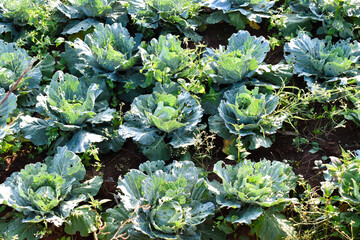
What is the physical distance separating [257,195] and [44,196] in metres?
1.66

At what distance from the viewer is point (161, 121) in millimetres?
3598

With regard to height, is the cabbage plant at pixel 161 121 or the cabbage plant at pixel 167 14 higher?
the cabbage plant at pixel 167 14

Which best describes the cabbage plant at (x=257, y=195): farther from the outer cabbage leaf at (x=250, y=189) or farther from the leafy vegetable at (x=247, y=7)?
the leafy vegetable at (x=247, y=7)

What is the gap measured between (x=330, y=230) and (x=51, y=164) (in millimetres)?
2411

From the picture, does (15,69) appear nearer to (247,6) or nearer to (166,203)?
(166,203)

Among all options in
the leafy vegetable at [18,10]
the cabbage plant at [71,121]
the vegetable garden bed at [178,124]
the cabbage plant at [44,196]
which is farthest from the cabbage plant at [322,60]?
the leafy vegetable at [18,10]

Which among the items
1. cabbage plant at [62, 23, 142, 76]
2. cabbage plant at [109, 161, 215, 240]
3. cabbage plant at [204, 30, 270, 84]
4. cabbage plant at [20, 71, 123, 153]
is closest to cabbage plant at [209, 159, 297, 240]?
cabbage plant at [109, 161, 215, 240]

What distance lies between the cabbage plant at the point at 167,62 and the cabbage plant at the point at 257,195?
4.08 ft

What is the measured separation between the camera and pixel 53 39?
195 inches

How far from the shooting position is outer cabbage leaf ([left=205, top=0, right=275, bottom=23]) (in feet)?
15.8

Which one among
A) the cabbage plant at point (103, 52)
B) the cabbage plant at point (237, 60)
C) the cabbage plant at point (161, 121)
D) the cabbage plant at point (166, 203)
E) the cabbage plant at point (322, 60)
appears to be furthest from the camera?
the cabbage plant at point (103, 52)

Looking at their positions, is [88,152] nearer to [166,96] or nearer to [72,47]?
[166,96]

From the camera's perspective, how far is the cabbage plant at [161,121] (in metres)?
3.66

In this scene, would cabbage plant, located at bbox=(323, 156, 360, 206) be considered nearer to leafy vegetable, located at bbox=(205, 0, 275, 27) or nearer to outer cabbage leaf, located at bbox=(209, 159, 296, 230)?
outer cabbage leaf, located at bbox=(209, 159, 296, 230)
